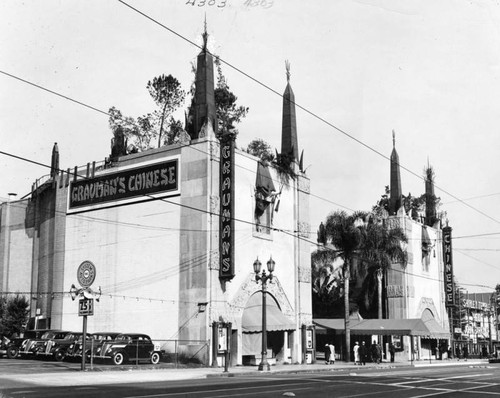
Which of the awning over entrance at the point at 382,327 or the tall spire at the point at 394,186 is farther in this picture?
the tall spire at the point at 394,186

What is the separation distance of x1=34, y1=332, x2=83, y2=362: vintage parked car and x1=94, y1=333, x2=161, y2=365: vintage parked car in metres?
2.73

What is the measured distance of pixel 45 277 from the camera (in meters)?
48.4

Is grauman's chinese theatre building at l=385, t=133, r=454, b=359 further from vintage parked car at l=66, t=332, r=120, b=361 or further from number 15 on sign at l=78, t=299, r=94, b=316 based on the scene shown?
number 15 on sign at l=78, t=299, r=94, b=316

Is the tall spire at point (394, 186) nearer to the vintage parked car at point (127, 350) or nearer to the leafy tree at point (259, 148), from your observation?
the leafy tree at point (259, 148)

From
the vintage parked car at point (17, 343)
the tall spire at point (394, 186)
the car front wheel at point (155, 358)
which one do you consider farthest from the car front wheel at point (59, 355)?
the tall spire at point (394, 186)

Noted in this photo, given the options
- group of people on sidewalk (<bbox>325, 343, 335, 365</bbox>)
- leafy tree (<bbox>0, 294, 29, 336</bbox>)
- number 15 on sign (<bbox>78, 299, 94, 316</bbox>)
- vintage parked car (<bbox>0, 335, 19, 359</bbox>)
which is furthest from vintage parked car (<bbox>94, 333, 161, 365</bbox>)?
leafy tree (<bbox>0, 294, 29, 336</bbox>)

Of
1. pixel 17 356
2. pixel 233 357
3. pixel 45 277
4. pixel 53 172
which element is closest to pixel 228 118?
pixel 53 172

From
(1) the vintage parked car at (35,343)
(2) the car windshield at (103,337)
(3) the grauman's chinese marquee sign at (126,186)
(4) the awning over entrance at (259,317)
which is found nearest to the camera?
(2) the car windshield at (103,337)

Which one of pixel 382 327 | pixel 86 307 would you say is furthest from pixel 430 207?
pixel 86 307

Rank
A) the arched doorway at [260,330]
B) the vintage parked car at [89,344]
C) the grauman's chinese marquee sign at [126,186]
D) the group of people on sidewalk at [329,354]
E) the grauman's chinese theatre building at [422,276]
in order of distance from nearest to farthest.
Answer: the vintage parked car at [89,344]
the arched doorway at [260,330]
the grauman's chinese marquee sign at [126,186]
the group of people on sidewalk at [329,354]
the grauman's chinese theatre building at [422,276]

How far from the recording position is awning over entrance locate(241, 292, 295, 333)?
132ft

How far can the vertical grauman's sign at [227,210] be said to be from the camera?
Answer: 3850cm

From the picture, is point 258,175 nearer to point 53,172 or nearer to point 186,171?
point 186,171

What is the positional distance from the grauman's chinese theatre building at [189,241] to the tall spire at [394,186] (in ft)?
58.9
